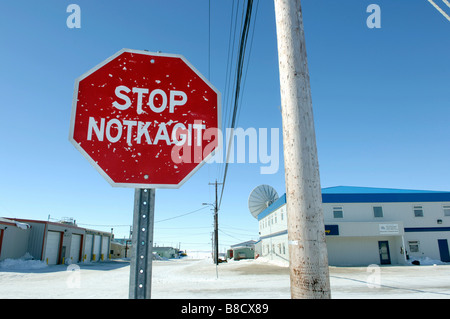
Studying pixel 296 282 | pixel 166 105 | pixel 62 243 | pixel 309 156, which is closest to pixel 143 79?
pixel 166 105

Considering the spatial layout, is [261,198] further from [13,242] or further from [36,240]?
[13,242]

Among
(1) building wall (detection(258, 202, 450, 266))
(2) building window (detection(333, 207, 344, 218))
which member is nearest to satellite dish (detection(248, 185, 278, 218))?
(1) building wall (detection(258, 202, 450, 266))

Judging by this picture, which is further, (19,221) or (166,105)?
(19,221)

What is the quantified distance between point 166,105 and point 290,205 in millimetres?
975

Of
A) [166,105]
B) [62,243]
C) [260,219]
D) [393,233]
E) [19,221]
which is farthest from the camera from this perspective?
[260,219]

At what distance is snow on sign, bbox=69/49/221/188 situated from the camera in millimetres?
1789

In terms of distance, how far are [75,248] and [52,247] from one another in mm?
5519

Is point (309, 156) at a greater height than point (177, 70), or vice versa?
point (177, 70)

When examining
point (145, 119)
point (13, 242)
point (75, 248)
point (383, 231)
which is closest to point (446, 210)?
point (383, 231)

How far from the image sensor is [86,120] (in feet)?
5.90

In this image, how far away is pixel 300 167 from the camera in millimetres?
1916

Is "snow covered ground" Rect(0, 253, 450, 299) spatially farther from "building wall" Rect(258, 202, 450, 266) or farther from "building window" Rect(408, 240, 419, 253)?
"building window" Rect(408, 240, 419, 253)

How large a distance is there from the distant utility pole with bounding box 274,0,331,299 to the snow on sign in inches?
19.3
